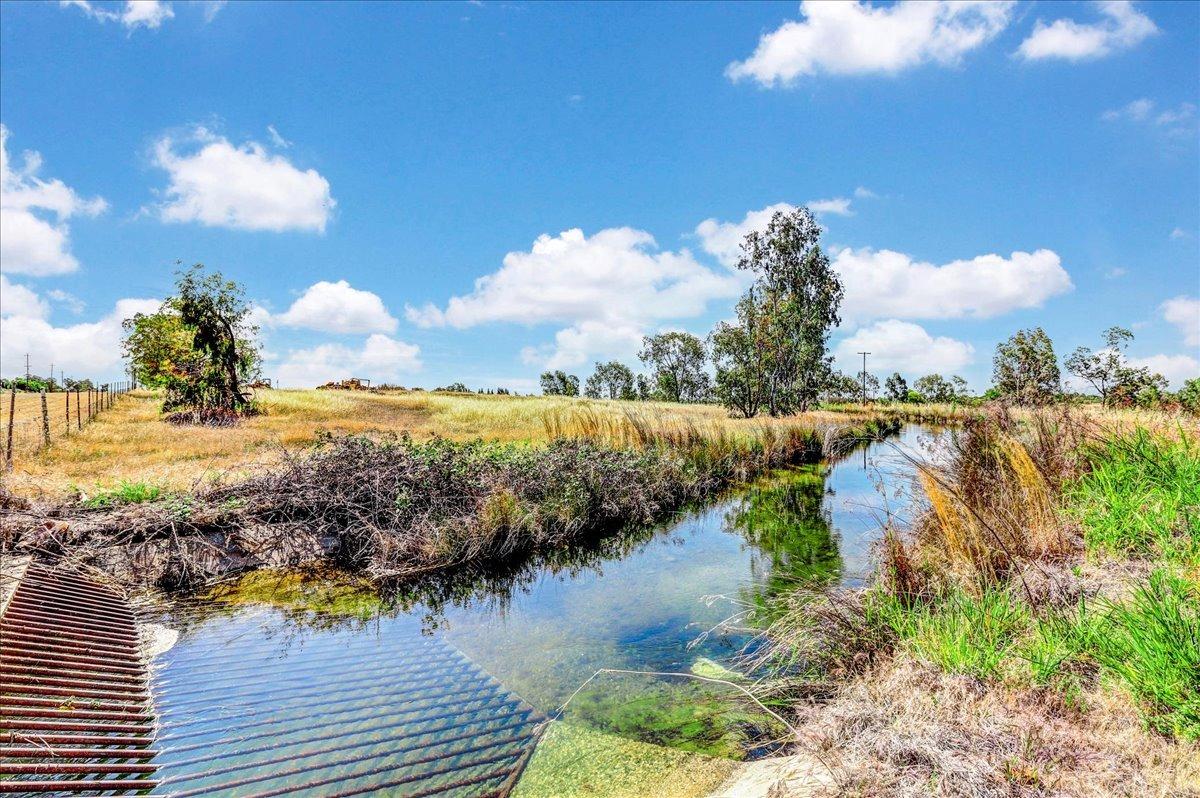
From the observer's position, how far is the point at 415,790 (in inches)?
113

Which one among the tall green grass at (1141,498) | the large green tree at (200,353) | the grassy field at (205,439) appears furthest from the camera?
the large green tree at (200,353)

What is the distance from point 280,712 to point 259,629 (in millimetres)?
1650

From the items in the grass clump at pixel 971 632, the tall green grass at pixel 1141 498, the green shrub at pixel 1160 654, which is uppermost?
the tall green grass at pixel 1141 498

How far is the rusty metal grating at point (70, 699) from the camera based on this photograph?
2.88m

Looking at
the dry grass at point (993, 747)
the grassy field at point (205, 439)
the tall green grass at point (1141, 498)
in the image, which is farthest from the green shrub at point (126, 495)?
the tall green grass at point (1141, 498)

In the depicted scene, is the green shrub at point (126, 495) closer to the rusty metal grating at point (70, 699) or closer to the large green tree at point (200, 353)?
the rusty metal grating at point (70, 699)

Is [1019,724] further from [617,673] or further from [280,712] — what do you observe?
[280,712]

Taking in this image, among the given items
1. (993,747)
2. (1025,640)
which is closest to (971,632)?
(1025,640)

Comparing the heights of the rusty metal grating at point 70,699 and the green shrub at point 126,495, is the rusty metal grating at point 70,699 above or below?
below

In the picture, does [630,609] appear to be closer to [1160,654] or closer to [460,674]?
[460,674]

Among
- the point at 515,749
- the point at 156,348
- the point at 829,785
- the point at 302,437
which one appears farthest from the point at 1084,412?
the point at 156,348

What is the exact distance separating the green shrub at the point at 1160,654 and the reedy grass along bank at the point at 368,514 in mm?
5834

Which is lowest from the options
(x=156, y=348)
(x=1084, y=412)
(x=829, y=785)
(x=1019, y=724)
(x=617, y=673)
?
(x=617, y=673)

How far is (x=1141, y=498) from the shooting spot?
4.70 m
